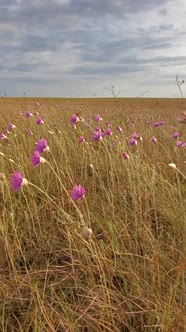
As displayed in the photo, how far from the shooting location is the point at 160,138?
4.75 m

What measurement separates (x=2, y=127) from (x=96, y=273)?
13.4ft

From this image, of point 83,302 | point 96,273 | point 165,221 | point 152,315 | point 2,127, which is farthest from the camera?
point 2,127

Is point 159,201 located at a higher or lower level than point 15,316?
higher

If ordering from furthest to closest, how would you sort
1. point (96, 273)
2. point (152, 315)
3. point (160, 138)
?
point (160, 138) < point (96, 273) < point (152, 315)

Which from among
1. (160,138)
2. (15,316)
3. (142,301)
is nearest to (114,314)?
(142,301)

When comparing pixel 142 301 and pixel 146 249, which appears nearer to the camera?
pixel 142 301

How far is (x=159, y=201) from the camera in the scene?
2.33 meters

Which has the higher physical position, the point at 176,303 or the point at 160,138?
the point at 160,138

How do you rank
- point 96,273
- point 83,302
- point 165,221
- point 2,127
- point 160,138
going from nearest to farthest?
point 83,302 → point 96,273 → point 165,221 → point 160,138 → point 2,127

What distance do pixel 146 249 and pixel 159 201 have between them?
2.05 ft

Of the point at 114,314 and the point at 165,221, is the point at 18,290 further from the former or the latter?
the point at 165,221

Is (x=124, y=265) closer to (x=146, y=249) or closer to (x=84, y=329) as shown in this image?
(x=146, y=249)

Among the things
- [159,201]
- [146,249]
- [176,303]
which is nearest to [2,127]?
[159,201]

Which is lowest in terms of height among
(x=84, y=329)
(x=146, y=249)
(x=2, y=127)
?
(x=84, y=329)
